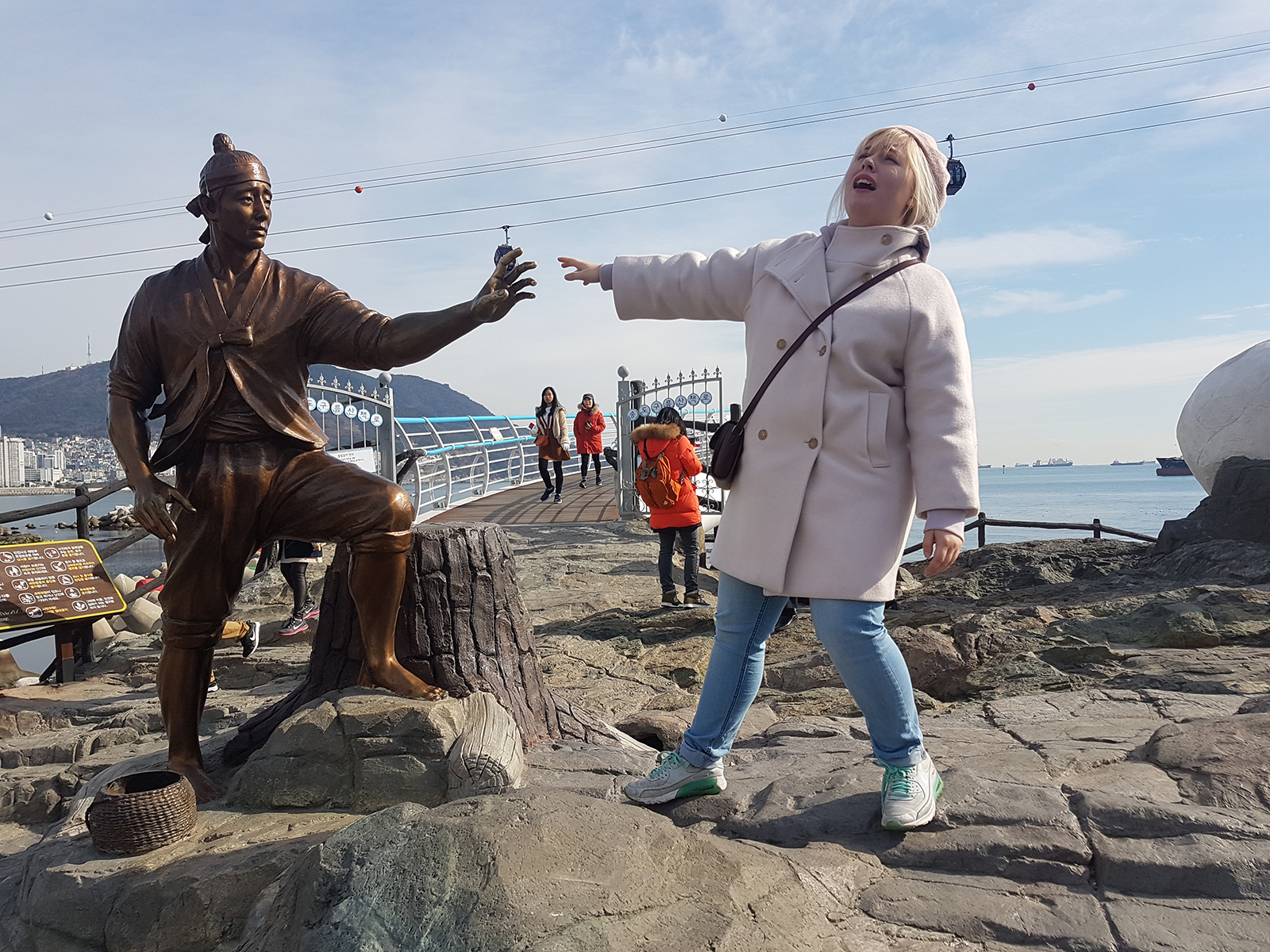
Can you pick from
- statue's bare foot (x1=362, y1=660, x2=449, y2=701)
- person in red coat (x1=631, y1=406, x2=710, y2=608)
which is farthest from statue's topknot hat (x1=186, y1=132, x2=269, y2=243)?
person in red coat (x1=631, y1=406, x2=710, y2=608)

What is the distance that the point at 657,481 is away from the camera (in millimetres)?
A: 6746

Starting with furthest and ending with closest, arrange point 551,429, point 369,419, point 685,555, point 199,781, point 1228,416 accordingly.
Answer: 1. point 551,429
2. point 369,419
3. point 1228,416
4. point 685,555
5. point 199,781

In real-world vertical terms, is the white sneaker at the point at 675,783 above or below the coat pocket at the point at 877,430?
below

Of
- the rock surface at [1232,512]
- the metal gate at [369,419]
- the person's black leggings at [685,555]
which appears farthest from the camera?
the metal gate at [369,419]

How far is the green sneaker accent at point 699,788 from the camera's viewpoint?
2.47m

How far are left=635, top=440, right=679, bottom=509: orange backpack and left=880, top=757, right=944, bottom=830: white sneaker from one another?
178 inches

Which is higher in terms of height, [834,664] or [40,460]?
[834,664]

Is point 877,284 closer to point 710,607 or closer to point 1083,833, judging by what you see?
point 1083,833

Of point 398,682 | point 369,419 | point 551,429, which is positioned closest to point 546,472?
point 551,429

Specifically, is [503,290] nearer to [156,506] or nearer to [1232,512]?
[156,506]

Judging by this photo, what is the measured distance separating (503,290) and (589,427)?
40.9 ft

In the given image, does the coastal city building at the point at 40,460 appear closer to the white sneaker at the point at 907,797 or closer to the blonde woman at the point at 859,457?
the blonde woman at the point at 859,457

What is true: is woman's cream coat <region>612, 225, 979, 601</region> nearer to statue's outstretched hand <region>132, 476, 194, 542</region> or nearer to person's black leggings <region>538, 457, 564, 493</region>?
statue's outstretched hand <region>132, 476, 194, 542</region>

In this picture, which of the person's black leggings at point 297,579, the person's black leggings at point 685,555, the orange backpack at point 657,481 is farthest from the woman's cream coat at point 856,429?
the person's black leggings at point 297,579
